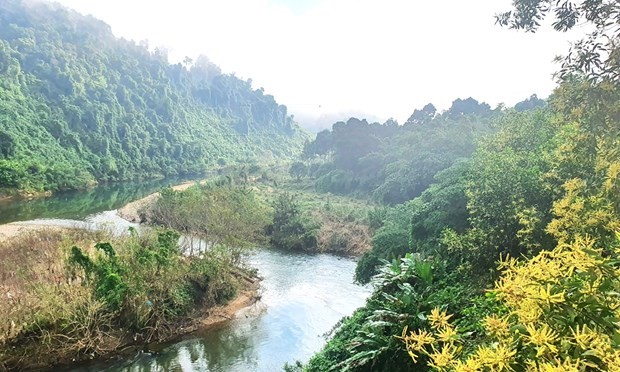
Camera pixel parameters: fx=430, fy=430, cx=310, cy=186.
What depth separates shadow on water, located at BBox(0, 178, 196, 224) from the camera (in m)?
32.2

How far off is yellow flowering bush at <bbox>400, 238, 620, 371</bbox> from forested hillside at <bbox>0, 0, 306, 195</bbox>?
42.8m

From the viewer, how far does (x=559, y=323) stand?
89.9 inches

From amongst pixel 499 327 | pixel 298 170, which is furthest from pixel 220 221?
pixel 298 170

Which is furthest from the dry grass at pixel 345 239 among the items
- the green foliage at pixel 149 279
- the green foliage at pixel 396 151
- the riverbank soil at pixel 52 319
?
the riverbank soil at pixel 52 319

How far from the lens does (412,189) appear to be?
35.4 metres

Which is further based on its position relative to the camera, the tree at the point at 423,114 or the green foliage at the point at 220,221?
the tree at the point at 423,114

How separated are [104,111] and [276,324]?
62.1 m

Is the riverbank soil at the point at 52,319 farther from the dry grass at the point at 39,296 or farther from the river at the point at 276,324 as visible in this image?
the river at the point at 276,324

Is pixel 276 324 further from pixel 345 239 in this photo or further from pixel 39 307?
pixel 345 239

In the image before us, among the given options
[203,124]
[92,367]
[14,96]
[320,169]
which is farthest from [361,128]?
[203,124]

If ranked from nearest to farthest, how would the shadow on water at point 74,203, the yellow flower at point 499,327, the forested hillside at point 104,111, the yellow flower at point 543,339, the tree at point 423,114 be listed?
the yellow flower at point 543,339 → the yellow flower at point 499,327 → the shadow on water at point 74,203 → the forested hillside at point 104,111 → the tree at point 423,114

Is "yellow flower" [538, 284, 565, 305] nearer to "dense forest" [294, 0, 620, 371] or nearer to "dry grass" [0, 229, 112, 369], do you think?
"dense forest" [294, 0, 620, 371]

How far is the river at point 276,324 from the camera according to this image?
12.9 metres

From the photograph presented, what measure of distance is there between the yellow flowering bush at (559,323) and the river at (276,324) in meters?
11.6
